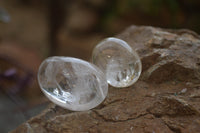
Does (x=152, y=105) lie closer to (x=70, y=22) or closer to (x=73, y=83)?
(x=73, y=83)

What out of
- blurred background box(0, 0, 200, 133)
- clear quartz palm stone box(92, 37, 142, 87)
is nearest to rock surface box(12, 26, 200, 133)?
clear quartz palm stone box(92, 37, 142, 87)

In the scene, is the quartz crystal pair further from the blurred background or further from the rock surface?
the blurred background

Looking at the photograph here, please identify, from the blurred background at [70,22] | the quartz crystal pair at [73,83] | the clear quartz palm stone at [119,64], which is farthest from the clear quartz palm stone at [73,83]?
the blurred background at [70,22]

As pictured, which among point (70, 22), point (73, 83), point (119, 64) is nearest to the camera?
point (73, 83)

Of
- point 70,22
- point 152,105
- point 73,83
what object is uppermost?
point 73,83

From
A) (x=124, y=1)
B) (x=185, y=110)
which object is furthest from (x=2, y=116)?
(x=124, y=1)

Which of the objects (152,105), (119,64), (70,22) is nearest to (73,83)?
(119,64)
